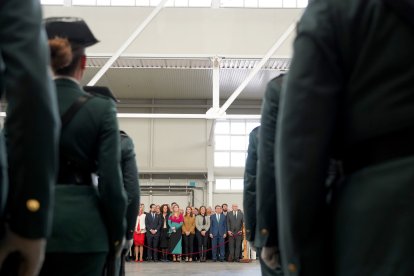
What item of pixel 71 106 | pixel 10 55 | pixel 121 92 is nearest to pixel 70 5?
pixel 121 92

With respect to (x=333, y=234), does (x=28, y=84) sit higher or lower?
higher

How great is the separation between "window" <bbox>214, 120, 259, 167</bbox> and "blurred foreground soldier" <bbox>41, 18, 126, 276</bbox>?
Result: 767 inches

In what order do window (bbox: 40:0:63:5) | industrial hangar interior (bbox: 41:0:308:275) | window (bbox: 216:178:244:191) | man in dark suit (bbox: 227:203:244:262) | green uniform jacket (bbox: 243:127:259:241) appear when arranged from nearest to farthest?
green uniform jacket (bbox: 243:127:259:241) < industrial hangar interior (bbox: 41:0:308:275) < window (bbox: 40:0:63:5) < man in dark suit (bbox: 227:203:244:262) < window (bbox: 216:178:244:191)

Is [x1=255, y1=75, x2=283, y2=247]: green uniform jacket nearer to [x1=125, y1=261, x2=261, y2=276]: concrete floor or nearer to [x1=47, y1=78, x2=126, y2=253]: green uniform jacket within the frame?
[x1=47, y1=78, x2=126, y2=253]: green uniform jacket

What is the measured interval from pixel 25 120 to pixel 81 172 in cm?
96

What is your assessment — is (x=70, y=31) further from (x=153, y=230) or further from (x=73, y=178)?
(x=153, y=230)

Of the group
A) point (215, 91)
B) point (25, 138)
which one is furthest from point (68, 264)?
point (215, 91)

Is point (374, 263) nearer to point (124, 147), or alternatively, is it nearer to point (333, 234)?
point (333, 234)

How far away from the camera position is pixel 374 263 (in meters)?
1.24

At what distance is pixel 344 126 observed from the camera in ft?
4.48

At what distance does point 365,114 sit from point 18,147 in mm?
882

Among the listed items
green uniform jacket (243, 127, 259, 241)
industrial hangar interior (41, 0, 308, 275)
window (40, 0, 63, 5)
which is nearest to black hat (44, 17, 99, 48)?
green uniform jacket (243, 127, 259, 241)

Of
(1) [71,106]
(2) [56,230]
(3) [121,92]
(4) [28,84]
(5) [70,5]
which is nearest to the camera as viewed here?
(4) [28,84]

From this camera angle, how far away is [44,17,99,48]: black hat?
2.57m
